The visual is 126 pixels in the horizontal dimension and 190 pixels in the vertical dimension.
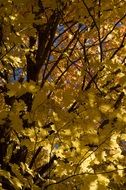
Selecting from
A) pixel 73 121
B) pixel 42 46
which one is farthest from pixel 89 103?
pixel 42 46

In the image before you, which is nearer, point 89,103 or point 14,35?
point 89,103

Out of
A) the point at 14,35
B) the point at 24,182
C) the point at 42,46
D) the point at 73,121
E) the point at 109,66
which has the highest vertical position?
the point at 42,46

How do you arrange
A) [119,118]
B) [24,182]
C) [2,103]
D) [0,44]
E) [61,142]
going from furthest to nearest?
[2,103] → [0,44] → [24,182] → [61,142] → [119,118]

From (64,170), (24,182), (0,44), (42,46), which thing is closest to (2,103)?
(42,46)

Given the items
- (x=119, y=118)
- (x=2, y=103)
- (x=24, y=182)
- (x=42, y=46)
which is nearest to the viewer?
(x=119, y=118)

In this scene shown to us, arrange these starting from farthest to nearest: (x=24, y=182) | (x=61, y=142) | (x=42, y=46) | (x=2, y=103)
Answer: (x=2, y=103), (x=42, y=46), (x=24, y=182), (x=61, y=142)

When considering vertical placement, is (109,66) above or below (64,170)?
above

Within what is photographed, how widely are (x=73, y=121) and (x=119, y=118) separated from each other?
37cm

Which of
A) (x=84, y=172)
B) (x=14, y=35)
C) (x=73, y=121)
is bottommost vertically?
(x=84, y=172)

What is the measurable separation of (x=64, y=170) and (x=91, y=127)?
0.40 meters

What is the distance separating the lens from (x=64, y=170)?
2.67 meters

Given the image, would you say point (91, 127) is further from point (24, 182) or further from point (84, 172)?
point (24, 182)

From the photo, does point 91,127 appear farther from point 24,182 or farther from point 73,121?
point 24,182

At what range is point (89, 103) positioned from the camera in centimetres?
271
